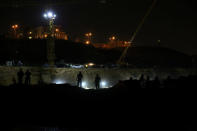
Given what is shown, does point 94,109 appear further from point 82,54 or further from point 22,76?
point 82,54

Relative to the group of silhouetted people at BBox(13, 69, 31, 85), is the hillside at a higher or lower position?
higher

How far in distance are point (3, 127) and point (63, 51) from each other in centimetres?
4286

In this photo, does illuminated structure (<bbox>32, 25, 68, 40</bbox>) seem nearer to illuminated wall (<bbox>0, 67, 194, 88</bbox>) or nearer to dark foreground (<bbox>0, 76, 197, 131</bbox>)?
illuminated wall (<bbox>0, 67, 194, 88</bbox>)

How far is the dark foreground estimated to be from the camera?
10.6 meters

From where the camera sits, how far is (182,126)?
1072cm

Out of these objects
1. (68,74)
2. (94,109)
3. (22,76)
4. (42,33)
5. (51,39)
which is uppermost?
(42,33)

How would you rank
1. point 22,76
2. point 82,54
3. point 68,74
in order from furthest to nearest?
1. point 82,54
2. point 68,74
3. point 22,76

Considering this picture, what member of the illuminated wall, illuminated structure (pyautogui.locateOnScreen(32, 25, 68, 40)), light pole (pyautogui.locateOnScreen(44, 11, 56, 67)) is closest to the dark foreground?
the illuminated wall

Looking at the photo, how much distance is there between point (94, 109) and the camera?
39.5ft

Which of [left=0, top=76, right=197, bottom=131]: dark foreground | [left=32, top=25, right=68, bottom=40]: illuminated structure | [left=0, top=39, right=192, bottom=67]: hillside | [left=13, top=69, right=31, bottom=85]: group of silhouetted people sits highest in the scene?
[left=32, top=25, right=68, bottom=40]: illuminated structure

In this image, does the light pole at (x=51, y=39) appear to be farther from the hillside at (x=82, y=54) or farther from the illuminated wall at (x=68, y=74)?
the hillside at (x=82, y=54)

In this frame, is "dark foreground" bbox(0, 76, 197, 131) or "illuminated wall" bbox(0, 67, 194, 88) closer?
"dark foreground" bbox(0, 76, 197, 131)

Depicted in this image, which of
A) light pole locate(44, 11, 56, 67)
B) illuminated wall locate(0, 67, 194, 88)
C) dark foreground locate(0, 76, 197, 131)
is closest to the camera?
dark foreground locate(0, 76, 197, 131)

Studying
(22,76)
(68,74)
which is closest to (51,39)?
(68,74)
